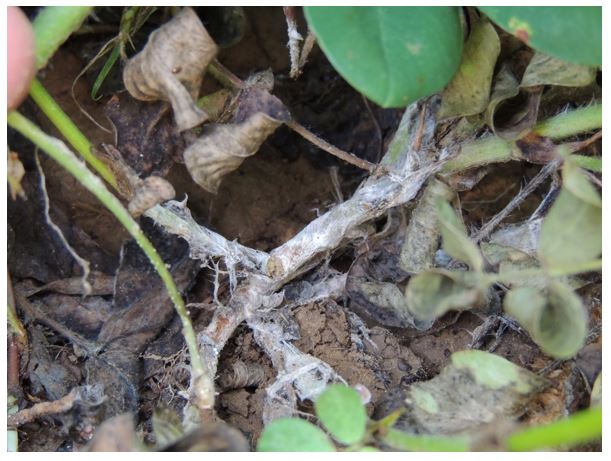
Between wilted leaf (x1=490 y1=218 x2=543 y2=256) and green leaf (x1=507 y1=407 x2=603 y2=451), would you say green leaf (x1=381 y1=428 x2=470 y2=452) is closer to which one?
green leaf (x1=507 y1=407 x2=603 y2=451)

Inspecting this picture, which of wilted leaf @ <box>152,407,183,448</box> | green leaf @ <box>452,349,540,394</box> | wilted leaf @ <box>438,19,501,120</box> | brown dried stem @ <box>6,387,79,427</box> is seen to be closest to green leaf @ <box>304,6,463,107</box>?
wilted leaf @ <box>438,19,501,120</box>

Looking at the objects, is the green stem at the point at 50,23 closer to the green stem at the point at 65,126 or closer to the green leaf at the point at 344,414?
the green stem at the point at 65,126

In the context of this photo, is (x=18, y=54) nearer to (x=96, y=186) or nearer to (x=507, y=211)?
(x=96, y=186)

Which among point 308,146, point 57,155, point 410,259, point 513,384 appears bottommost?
point 513,384

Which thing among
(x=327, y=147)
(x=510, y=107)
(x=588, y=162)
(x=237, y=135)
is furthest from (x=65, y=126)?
(x=588, y=162)

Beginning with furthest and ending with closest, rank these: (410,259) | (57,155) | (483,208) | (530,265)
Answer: (483,208)
(410,259)
(530,265)
(57,155)

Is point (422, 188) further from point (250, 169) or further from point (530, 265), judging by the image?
point (250, 169)

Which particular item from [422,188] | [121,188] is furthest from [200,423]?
[422,188]
